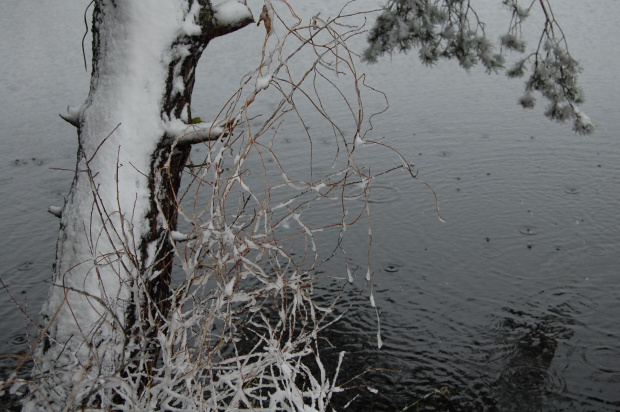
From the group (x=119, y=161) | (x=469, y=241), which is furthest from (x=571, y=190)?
(x=119, y=161)

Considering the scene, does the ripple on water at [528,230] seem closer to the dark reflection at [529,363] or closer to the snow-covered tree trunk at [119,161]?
the dark reflection at [529,363]

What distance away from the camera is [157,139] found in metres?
3.98

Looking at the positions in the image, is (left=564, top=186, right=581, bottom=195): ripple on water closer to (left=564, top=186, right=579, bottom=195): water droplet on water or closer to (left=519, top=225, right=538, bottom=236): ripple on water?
(left=564, top=186, right=579, bottom=195): water droplet on water

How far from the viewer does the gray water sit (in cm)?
648

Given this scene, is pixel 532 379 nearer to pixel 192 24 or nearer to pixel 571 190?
pixel 571 190

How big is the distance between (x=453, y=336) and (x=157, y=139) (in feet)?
15.0

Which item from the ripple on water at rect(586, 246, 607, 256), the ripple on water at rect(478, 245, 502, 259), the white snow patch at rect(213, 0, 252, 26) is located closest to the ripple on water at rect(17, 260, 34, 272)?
the white snow patch at rect(213, 0, 252, 26)

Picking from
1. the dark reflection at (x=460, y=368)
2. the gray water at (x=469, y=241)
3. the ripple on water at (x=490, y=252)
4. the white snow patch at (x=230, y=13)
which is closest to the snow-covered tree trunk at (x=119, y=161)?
the white snow patch at (x=230, y=13)

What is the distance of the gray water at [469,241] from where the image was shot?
6.48 m

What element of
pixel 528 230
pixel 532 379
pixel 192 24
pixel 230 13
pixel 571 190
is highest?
pixel 230 13

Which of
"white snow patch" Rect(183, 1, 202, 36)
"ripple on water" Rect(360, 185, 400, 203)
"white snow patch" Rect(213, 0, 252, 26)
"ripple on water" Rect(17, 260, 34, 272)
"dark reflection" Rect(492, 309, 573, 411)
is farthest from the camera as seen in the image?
"ripple on water" Rect(360, 185, 400, 203)

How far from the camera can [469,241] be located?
8.94 meters

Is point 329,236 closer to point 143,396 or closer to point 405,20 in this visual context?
point 405,20

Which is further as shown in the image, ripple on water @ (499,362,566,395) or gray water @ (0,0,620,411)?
gray water @ (0,0,620,411)
